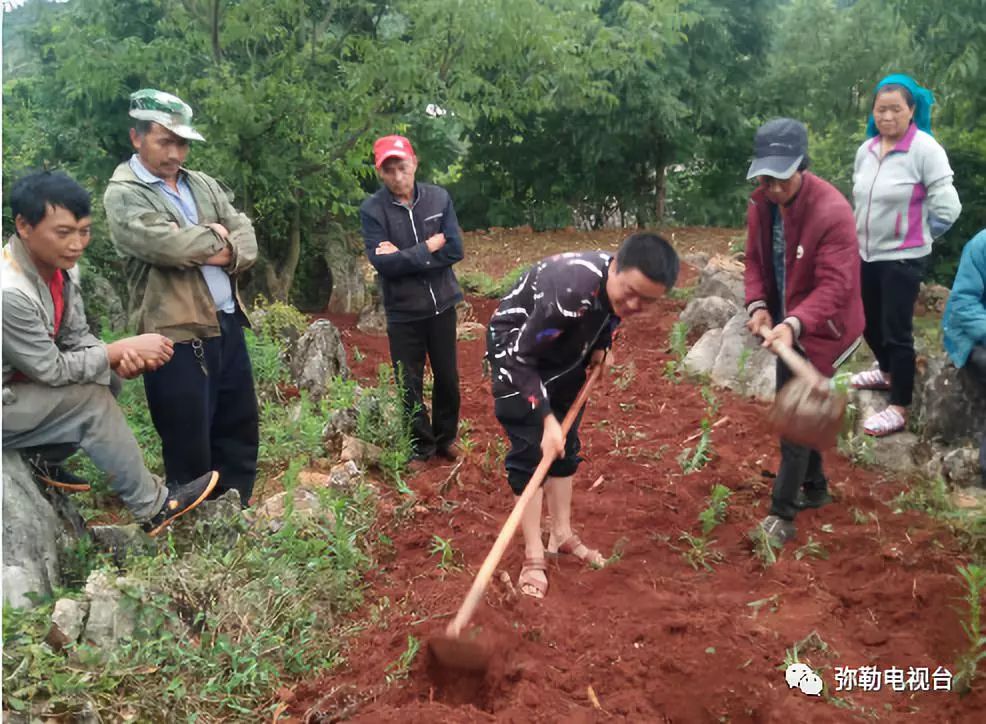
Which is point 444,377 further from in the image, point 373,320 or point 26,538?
point 373,320

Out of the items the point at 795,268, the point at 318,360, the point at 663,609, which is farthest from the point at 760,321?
the point at 318,360

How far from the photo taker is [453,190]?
16188 mm

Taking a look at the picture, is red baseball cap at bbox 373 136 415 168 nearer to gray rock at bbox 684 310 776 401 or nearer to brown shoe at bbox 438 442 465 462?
brown shoe at bbox 438 442 465 462

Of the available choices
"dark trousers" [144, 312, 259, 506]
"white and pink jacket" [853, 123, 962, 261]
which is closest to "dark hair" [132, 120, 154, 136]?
"dark trousers" [144, 312, 259, 506]

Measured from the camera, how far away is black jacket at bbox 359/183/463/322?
16.4 feet

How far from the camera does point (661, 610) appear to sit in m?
3.61

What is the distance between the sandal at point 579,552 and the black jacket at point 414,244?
158cm

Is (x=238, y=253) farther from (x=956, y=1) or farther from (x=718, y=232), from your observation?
(x=718, y=232)

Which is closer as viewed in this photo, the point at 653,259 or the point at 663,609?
the point at 653,259

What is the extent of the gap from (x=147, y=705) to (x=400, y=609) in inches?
42.0

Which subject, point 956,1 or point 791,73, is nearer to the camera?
point 956,1

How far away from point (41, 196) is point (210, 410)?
1.22 metres

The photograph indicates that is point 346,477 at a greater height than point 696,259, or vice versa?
point 346,477

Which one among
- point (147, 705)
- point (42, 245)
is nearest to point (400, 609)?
point (147, 705)
